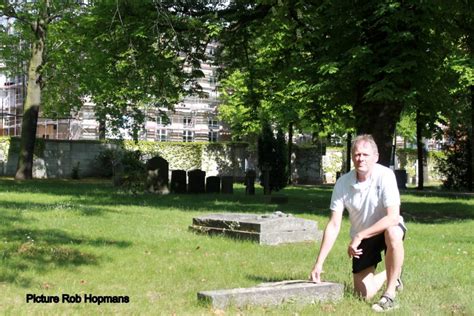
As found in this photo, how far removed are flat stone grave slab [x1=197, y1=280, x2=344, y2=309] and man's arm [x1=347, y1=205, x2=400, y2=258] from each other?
0.47 meters

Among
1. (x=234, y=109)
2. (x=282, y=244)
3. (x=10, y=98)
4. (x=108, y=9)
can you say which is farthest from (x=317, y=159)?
(x=10, y=98)

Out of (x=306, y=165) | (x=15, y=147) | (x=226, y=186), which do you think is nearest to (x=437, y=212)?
(x=226, y=186)

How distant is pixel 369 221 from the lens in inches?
239

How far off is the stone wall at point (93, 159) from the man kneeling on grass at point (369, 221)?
32561mm

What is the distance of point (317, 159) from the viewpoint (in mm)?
43188

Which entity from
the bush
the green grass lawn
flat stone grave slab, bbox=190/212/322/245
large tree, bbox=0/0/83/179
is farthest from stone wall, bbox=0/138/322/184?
flat stone grave slab, bbox=190/212/322/245

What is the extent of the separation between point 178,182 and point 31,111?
9.14 meters

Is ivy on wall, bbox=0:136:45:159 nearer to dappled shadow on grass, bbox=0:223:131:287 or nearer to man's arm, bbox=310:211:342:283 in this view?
dappled shadow on grass, bbox=0:223:131:287

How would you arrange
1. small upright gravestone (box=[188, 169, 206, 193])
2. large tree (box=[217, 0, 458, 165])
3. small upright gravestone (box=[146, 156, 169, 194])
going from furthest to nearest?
small upright gravestone (box=[188, 169, 206, 193]), small upright gravestone (box=[146, 156, 169, 194]), large tree (box=[217, 0, 458, 165])

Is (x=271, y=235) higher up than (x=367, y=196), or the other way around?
(x=367, y=196)

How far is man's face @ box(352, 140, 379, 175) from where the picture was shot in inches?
233

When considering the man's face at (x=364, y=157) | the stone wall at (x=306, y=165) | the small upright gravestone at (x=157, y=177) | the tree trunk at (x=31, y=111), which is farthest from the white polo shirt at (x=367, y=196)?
the stone wall at (x=306, y=165)

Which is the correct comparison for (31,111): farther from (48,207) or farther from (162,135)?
(162,135)

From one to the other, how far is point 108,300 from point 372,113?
12086 millimetres
